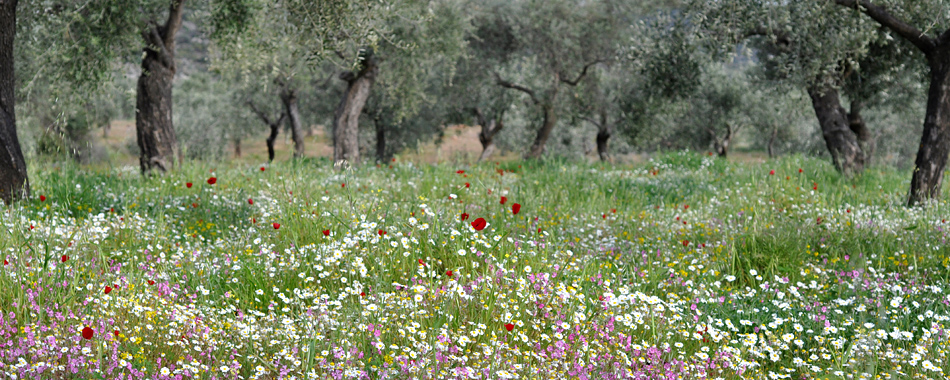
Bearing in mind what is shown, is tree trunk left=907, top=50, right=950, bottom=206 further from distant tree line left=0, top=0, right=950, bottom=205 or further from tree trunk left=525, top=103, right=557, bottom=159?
tree trunk left=525, top=103, right=557, bottom=159

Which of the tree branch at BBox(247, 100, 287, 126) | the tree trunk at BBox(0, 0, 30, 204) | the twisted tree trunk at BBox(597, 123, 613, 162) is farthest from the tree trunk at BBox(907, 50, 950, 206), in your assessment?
the tree branch at BBox(247, 100, 287, 126)

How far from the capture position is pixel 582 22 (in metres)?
23.5

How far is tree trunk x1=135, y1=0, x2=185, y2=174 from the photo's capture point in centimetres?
1263

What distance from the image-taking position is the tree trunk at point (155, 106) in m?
12.6

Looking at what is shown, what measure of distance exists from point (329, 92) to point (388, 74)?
12.2 metres

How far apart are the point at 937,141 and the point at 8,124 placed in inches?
545

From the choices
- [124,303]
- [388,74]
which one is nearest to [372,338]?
[124,303]

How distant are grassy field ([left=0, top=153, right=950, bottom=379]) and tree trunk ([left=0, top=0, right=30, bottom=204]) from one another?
492 mm

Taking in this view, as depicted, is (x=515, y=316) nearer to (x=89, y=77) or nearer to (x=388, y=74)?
(x=89, y=77)

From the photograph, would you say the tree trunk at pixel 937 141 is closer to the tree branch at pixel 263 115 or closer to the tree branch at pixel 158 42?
the tree branch at pixel 158 42

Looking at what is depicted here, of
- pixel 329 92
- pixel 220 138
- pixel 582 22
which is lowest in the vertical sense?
pixel 220 138

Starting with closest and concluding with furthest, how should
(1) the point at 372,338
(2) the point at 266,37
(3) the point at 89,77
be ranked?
1. (1) the point at 372,338
2. (3) the point at 89,77
3. (2) the point at 266,37

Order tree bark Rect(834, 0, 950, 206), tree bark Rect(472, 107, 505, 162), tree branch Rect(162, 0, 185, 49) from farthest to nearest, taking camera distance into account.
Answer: tree bark Rect(472, 107, 505, 162) < tree branch Rect(162, 0, 185, 49) < tree bark Rect(834, 0, 950, 206)

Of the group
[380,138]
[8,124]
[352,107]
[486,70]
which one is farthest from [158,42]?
[380,138]
